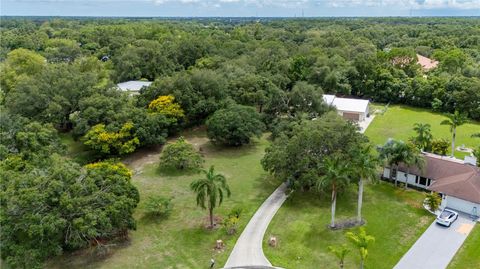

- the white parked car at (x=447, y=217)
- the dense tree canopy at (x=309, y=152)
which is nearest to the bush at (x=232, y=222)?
the dense tree canopy at (x=309, y=152)

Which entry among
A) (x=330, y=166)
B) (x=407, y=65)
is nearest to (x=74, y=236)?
(x=330, y=166)

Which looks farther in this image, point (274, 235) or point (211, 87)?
point (211, 87)

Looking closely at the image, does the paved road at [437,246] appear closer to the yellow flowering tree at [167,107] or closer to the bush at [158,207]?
the bush at [158,207]

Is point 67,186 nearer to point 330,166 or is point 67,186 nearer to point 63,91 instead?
point 330,166

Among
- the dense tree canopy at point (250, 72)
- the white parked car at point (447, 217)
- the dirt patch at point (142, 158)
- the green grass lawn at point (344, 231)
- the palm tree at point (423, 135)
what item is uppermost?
the dense tree canopy at point (250, 72)

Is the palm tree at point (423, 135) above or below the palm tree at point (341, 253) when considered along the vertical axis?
above

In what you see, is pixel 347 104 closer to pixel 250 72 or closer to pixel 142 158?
pixel 250 72

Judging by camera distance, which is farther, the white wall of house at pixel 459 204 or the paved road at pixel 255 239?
the white wall of house at pixel 459 204
